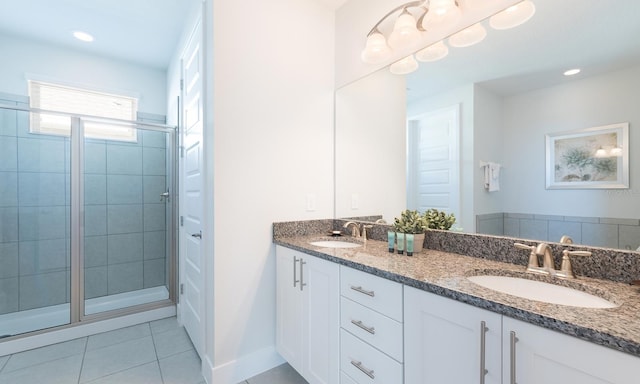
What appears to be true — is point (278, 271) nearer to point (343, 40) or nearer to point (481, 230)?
point (481, 230)

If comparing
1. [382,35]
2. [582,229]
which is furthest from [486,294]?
[382,35]

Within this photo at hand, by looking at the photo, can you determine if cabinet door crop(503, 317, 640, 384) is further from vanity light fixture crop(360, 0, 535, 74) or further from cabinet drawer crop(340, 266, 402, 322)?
vanity light fixture crop(360, 0, 535, 74)

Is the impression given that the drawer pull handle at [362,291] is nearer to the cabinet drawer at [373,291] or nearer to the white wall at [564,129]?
the cabinet drawer at [373,291]

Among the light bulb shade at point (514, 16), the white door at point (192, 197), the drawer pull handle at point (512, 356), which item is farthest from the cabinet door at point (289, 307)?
the light bulb shade at point (514, 16)

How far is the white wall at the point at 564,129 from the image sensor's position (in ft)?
3.29

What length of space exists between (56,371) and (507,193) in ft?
9.74

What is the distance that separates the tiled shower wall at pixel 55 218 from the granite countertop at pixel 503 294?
8.27ft

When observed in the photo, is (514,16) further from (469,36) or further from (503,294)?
(503,294)

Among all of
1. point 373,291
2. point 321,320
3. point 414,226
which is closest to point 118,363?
point 321,320

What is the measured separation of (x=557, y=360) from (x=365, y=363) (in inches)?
29.0

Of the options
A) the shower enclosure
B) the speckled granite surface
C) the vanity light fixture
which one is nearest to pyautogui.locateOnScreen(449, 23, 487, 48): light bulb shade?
the vanity light fixture

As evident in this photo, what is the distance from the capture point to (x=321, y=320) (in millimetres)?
1480

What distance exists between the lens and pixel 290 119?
200cm

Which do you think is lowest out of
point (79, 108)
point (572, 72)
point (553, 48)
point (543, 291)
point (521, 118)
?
point (543, 291)
